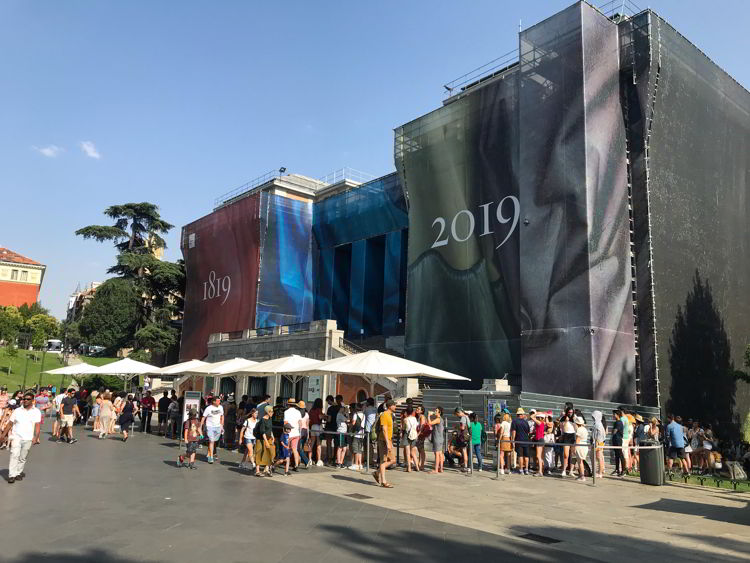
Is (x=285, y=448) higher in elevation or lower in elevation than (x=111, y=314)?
lower

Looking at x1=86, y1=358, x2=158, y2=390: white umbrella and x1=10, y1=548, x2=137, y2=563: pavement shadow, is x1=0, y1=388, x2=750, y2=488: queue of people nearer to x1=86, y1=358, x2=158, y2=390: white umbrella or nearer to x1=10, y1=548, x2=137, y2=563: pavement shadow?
x1=10, y1=548, x2=137, y2=563: pavement shadow

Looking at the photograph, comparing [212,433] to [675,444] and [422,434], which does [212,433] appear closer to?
[422,434]

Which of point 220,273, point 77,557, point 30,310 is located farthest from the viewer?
point 30,310

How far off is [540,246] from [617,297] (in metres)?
3.46

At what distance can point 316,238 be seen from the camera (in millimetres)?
46062

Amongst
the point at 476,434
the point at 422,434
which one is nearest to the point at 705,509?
the point at 476,434

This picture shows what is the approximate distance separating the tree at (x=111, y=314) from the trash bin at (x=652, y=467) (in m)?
46.9

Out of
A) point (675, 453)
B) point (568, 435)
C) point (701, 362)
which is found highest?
point (701, 362)

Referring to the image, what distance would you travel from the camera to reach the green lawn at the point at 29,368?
→ 51.1 metres

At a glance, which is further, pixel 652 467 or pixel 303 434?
pixel 303 434

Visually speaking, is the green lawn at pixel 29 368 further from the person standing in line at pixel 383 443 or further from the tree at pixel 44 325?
the person standing in line at pixel 383 443

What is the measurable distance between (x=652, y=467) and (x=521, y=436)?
2.81 meters

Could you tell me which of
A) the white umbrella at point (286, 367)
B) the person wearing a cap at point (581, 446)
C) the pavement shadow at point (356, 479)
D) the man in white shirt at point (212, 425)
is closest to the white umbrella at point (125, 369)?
the white umbrella at point (286, 367)

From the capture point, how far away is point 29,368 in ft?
187
